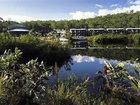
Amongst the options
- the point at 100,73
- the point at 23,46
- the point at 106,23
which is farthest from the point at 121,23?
the point at 100,73

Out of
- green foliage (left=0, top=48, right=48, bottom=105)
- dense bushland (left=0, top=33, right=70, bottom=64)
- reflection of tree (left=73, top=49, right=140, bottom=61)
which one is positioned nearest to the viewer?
green foliage (left=0, top=48, right=48, bottom=105)

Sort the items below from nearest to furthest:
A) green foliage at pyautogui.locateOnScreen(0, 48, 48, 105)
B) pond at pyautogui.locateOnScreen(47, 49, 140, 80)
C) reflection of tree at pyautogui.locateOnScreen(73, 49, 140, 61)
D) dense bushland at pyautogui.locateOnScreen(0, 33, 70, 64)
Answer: green foliage at pyautogui.locateOnScreen(0, 48, 48, 105) < pond at pyautogui.locateOnScreen(47, 49, 140, 80) < dense bushland at pyautogui.locateOnScreen(0, 33, 70, 64) < reflection of tree at pyautogui.locateOnScreen(73, 49, 140, 61)

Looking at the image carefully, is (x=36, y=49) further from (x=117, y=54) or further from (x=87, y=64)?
(x=117, y=54)

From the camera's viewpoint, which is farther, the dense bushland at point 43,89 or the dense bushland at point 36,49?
the dense bushland at point 36,49

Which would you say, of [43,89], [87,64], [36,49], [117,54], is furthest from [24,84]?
[117,54]

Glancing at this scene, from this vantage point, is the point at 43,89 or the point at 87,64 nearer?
the point at 43,89

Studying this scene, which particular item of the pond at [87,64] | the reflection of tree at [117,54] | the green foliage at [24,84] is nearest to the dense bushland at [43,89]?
the green foliage at [24,84]

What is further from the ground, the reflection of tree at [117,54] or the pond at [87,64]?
the pond at [87,64]

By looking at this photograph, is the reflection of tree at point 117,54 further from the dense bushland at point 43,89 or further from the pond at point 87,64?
the dense bushland at point 43,89

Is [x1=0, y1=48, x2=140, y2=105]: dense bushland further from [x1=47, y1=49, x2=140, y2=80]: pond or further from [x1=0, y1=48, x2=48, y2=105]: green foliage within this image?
[x1=47, y1=49, x2=140, y2=80]: pond

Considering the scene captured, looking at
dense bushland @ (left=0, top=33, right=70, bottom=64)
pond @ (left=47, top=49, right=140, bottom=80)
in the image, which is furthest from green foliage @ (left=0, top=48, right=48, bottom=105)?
dense bushland @ (left=0, top=33, right=70, bottom=64)

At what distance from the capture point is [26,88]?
7672mm

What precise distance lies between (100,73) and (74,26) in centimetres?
13739

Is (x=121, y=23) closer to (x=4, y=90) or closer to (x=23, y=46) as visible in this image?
(x=23, y=46)
